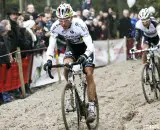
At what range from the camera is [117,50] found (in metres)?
19.7

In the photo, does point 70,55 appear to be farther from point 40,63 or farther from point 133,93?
point 40,63

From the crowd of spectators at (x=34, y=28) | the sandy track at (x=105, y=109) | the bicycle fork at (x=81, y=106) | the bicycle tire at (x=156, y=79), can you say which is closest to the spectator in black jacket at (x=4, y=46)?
the crowd of spectators at (x=34, y=28)

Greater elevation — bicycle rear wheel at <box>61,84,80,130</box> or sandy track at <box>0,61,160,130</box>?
bicycle rear wheel at <box>61,84,80,130</box>

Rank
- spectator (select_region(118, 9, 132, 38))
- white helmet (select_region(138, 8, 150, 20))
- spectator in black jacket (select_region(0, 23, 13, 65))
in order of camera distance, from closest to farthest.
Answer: white helmet (select_region(138, 8, 150, 20)) < spectator in black jacket (select_region(0, 23, 13, 65)) < spectator (select_region(118, 9, 132, 38))

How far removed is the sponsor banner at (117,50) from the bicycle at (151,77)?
888 centimetres

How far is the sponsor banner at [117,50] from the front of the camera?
1936cm

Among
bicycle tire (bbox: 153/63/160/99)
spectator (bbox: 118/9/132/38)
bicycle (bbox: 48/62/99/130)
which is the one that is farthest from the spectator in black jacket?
spectator (bbox: 118/9/132/38)

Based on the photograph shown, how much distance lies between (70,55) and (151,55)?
8.72ft

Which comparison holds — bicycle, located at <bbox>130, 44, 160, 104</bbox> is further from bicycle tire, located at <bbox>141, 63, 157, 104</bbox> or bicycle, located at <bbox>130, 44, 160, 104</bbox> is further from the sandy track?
the sandy track

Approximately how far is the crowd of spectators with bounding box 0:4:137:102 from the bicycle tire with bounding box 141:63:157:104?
3603 mm

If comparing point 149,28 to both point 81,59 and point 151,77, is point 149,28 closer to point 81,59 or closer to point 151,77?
point 151,77

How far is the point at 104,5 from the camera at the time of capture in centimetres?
2778

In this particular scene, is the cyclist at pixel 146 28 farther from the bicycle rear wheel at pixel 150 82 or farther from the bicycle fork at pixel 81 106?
the bicycle fork at pixel 81 106

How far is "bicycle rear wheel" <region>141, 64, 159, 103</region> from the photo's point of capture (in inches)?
397
